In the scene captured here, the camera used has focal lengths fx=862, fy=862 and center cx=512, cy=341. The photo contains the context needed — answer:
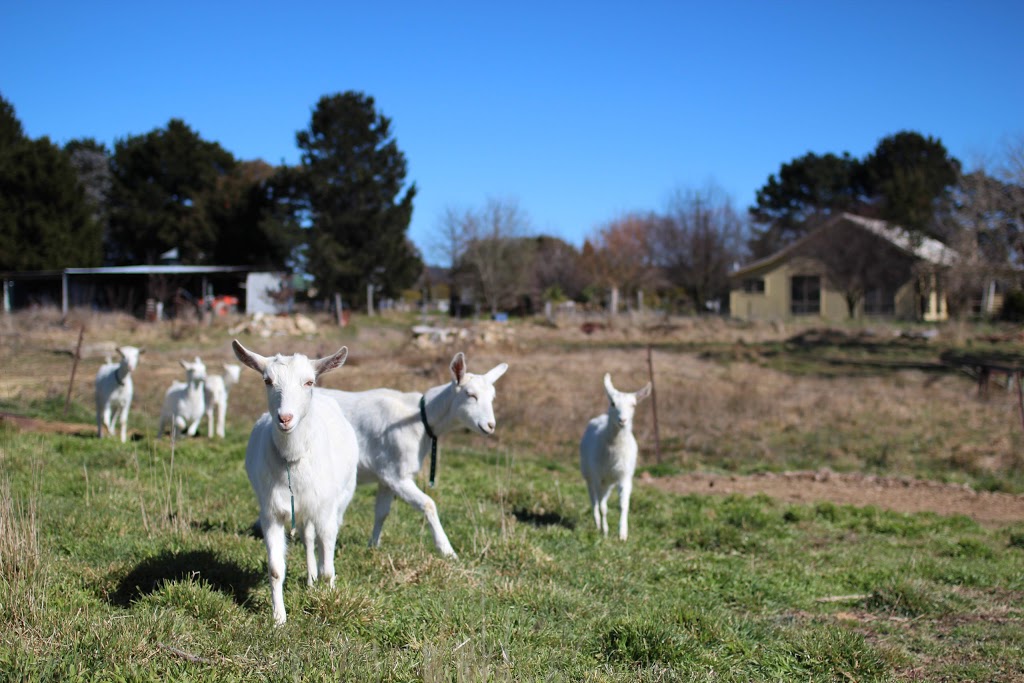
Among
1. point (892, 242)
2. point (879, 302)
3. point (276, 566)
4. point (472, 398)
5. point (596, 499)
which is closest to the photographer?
point (276, 566)

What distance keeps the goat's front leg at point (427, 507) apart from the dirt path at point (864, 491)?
613 centimetres

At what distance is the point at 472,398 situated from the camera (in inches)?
289

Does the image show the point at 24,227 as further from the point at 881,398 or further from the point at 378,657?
the point at 378,657

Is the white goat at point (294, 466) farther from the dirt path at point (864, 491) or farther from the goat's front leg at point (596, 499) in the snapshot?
the dirt path at point (864, 491)

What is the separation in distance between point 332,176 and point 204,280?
367 inches

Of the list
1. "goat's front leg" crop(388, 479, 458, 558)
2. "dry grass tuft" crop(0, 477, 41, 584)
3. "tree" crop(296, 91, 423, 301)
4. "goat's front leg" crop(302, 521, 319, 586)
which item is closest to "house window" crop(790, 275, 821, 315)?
"tree" crop(296, 91, 423, 301)

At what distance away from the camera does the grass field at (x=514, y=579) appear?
463cm

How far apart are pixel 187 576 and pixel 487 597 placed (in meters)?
2.01

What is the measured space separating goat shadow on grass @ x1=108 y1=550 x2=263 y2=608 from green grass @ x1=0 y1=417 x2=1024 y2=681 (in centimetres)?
2

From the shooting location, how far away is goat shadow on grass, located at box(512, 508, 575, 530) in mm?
9344

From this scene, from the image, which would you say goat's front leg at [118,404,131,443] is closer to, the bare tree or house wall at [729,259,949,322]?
the bare tree

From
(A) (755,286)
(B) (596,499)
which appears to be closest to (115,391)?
(B) (596,499)

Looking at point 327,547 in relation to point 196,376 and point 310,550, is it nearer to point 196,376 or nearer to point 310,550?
point 310,550

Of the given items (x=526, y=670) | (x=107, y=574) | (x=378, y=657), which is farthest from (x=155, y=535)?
(x=526, y=670)
